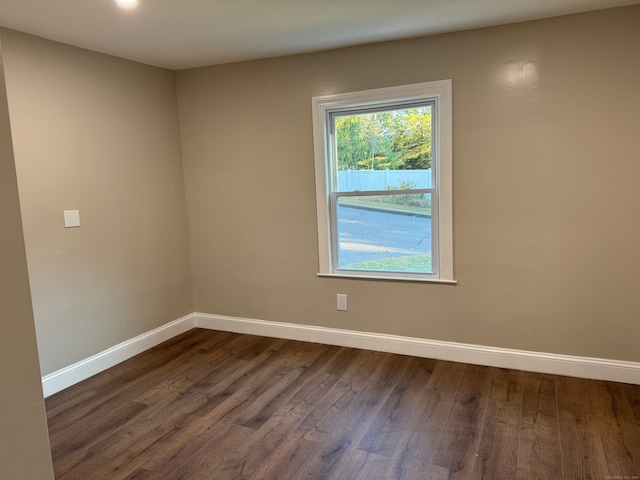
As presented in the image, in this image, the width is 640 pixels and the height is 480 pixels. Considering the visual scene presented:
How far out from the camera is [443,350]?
3111mm

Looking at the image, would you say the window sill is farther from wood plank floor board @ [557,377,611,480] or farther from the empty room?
wood plank floor board @ [557,377,611,480]

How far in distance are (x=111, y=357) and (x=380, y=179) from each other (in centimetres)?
246

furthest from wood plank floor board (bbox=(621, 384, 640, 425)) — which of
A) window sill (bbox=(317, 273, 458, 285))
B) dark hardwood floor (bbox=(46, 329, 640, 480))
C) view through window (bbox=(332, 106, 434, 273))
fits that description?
view through window (bbox=(332, 106, 434, 273))

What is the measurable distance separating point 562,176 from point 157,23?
8.79 ft

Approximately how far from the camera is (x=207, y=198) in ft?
12.4

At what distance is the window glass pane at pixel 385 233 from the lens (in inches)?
124

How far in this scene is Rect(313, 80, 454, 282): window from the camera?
3.00 metres

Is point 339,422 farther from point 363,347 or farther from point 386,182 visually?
point 386,182

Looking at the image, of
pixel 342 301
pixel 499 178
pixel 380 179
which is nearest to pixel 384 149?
pixel 380 179

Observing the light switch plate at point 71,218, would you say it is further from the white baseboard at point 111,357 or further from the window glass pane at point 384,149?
the window glass pane at point 384,149

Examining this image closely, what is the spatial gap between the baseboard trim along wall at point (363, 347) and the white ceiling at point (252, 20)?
2.14 metres

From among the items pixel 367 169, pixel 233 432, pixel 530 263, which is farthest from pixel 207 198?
pixel 530 263

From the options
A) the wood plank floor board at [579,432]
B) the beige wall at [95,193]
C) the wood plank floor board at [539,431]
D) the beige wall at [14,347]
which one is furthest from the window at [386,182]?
the beige wall at [14,347]

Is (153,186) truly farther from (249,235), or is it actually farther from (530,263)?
(530,263)
